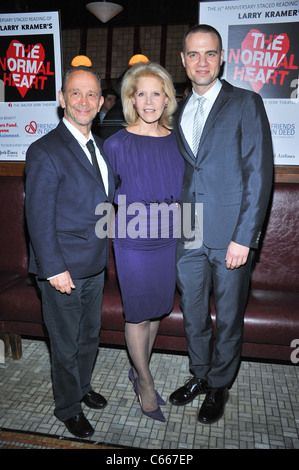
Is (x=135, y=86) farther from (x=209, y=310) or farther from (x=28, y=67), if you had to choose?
(x=28, y=67)

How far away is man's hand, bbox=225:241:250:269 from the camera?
192 cm

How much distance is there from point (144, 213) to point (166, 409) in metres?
1.15

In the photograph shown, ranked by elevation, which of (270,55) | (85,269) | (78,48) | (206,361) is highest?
(78,48)

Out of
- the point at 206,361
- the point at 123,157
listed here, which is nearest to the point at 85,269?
the point at 123,157

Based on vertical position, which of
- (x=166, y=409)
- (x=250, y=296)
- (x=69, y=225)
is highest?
(x=69, y=225)

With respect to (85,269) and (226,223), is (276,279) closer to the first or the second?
(226,223)

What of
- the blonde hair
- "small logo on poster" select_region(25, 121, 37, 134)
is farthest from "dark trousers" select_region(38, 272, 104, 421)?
"small logo on poster" select_region(25, 121, 37, 134)

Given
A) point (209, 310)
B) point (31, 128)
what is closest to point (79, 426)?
point (209, 310)

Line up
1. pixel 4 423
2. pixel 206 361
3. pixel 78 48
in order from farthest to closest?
pixel 78 48 → pixel 206 361 → pixel 4 423

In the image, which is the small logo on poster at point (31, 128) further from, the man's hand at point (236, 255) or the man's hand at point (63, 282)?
the man's hand at point (236, 255)

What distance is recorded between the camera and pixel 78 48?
27.9 feet

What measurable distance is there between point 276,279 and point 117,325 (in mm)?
1161

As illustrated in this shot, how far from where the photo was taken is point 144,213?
1.98m

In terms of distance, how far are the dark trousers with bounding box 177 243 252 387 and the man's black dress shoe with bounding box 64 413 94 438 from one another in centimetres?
67
